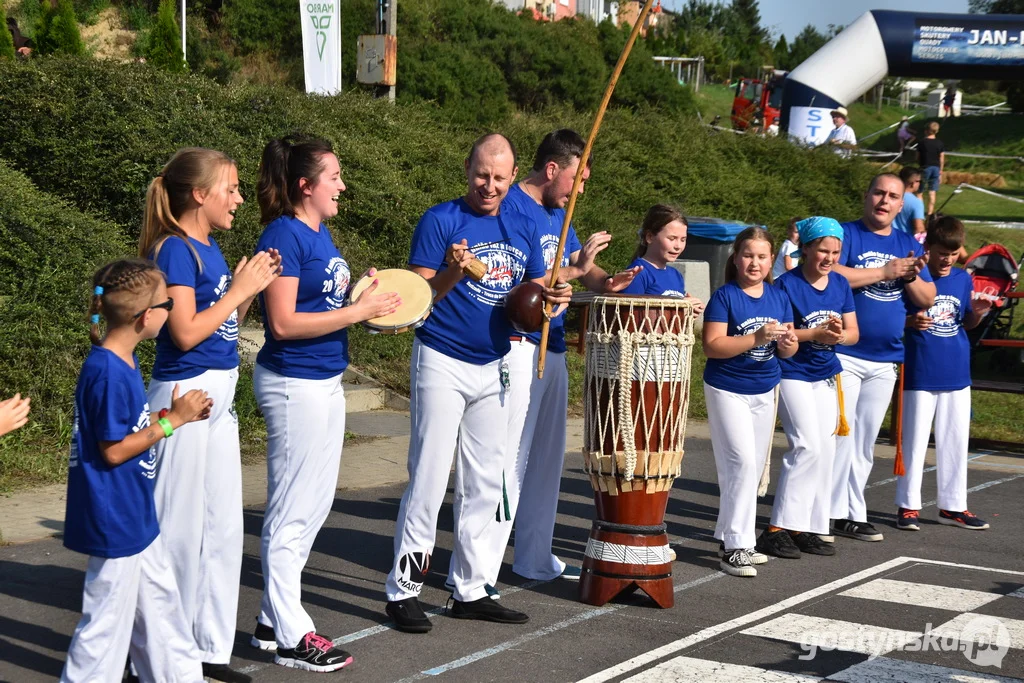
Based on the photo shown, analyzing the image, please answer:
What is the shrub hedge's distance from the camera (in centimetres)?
1023

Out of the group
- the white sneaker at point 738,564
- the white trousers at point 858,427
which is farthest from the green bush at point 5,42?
the white sneaker at point 738,564

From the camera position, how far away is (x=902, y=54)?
31859 mm

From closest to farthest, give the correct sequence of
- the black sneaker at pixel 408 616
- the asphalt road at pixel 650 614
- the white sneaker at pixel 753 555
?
the asphalt road at pixel 650 614 < the black sneaker at pixel 408 616 < the white sneaker at pixel 753 555

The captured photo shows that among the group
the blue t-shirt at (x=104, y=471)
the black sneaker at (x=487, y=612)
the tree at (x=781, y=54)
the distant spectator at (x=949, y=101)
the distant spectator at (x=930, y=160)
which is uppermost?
the tree at (x=781, y=54)

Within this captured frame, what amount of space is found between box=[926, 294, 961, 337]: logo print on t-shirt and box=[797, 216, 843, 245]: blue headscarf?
128 centimetres

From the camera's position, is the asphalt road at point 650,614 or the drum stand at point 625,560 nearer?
the asphalt road at point 650,614

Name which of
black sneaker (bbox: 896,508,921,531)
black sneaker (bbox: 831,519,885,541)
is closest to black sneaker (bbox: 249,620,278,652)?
black sneaker (bbox: 831,519,885,541)

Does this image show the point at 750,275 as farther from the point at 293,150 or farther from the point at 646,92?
the point at 646,92

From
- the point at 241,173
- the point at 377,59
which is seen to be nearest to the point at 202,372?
the point at 241,173

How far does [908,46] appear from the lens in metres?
31.8

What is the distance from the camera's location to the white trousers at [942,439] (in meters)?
8.23

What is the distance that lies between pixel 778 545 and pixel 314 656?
3297 millimetres

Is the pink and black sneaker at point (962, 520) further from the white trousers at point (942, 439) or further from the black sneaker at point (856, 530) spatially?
the black sneaker at point (856, 530)

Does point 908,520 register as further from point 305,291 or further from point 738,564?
point 305,291
